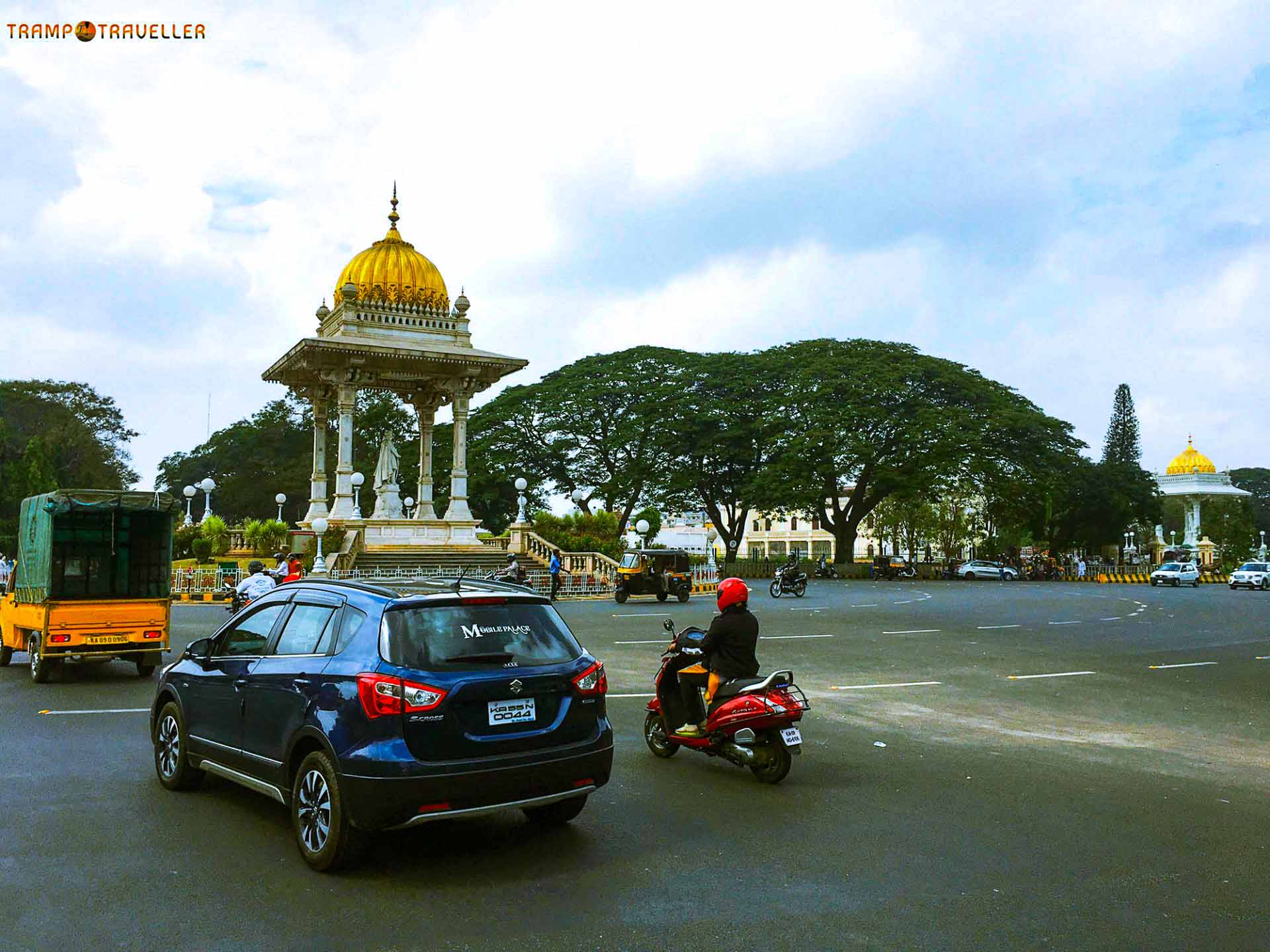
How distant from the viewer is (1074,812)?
6.91 m

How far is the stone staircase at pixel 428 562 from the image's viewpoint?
3356 centimetres

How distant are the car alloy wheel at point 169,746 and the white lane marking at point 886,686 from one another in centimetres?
799

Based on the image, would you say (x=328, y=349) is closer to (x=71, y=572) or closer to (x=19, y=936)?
(x=71, y=572)

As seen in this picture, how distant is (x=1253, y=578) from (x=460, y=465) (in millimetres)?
39244

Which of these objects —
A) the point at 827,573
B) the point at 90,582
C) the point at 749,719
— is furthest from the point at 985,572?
the point at 749,719

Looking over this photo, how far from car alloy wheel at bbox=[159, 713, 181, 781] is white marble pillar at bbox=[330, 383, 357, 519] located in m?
29.3

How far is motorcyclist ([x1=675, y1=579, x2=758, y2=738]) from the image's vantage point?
26.3 ft

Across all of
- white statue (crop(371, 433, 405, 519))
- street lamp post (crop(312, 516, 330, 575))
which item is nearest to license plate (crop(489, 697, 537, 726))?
street lamp post (crop(312, 516, 330, 575))

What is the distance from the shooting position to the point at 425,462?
41.0m

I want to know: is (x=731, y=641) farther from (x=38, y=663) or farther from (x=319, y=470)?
(x=319, y=470)

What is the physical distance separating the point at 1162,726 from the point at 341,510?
30.3 meters

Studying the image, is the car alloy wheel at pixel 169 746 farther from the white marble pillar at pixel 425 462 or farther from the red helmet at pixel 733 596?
the white marble pillar at pixel 425 462

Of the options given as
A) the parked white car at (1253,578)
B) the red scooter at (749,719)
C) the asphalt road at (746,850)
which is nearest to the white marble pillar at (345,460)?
the asphalt road at (746,850)

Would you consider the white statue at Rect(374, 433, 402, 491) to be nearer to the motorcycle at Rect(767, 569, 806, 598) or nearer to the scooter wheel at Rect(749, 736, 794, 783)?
the motorcycle at Rect(767, 569, 806, 598)
